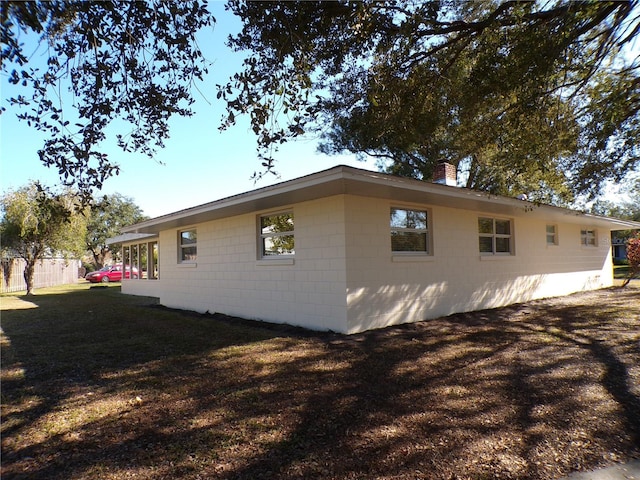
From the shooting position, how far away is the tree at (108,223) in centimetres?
4041

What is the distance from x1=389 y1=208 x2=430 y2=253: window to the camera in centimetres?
859

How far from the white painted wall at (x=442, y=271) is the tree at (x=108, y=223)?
3753cm

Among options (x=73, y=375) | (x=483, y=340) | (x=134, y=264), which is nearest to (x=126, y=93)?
(x=73, y=375)

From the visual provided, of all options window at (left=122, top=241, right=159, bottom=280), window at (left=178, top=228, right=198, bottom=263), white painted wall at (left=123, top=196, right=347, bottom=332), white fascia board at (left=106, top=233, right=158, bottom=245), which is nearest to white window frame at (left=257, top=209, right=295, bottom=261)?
white painted wall at (left=123, top=196, right=347, bottom=332)

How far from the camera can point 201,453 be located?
3055 mm

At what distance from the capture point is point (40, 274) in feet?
87.0

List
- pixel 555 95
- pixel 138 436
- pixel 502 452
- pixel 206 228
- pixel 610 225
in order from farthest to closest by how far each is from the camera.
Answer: pixel 610 225 → pixel 206 228 → pixel 555 95 → pixel 138 436 → pixel 502 452

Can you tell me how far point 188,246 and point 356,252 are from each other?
24.3 ft

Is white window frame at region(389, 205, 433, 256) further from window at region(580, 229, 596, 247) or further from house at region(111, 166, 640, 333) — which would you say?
window at region(580, 229, 596, 247)

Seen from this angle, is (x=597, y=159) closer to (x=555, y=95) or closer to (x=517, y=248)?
(x=555, y=95)

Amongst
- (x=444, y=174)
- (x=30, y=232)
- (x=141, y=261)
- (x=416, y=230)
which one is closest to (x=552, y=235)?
(x=444, y=174)

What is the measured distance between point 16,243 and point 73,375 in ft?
60.0

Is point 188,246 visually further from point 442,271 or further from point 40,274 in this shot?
point 40,274

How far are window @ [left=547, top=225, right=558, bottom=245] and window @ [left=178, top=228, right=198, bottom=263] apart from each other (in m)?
12.2
